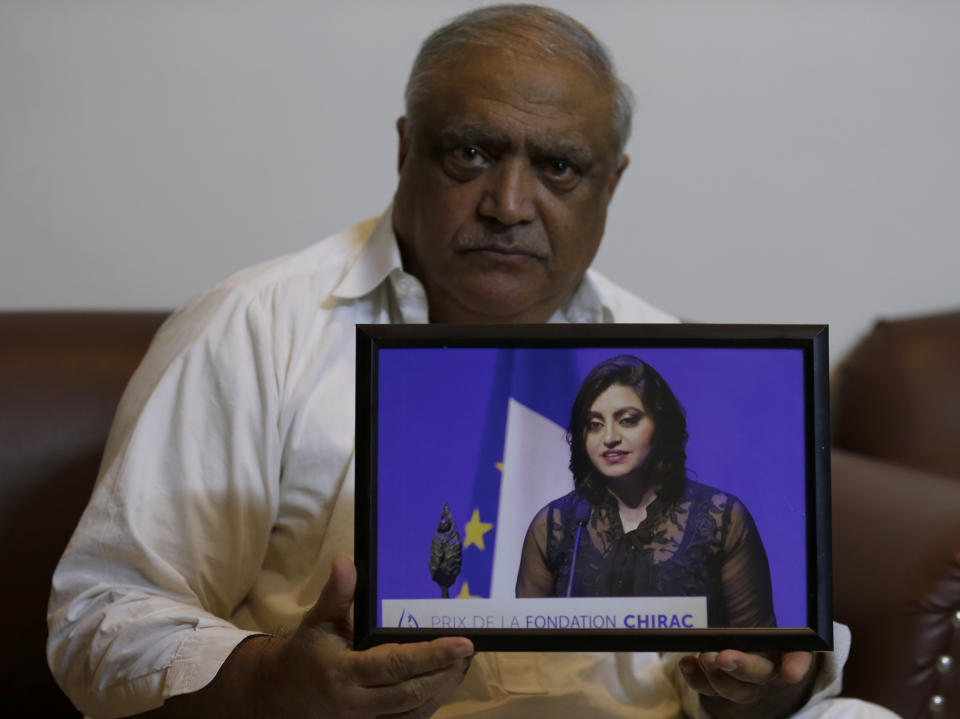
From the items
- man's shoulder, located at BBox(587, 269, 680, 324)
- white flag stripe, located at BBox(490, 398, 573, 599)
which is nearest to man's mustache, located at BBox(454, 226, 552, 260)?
man's shoulder, located at BBox(587, 269, 680, 324)

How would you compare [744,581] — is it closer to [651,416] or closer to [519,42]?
[651,416]

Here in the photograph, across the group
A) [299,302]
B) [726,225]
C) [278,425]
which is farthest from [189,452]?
[726,225]

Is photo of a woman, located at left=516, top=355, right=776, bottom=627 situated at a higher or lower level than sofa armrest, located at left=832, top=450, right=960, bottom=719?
higher

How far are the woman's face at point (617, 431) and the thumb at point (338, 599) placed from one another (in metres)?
0.22

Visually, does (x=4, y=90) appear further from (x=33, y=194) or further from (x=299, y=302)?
(x=299, y=302)

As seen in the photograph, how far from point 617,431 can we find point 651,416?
3 centimetres

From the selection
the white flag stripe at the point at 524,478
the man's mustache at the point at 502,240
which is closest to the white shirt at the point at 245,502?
the man's mustache at the point at 502,240

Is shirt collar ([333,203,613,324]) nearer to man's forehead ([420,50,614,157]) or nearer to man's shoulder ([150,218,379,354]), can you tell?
man's shoulder ([150,218,379,354])

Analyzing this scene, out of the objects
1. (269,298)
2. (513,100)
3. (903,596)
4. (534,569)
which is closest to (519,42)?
(513,100)

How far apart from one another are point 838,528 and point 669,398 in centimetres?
56

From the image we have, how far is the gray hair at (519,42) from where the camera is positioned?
1149 millimetres

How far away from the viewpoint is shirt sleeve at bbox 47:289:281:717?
0.97 m

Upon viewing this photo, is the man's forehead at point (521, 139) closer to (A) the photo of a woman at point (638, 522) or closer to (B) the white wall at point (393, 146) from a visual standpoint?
(A) the photo of a woman at point (638, 522)

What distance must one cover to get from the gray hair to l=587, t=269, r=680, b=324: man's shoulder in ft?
0.78
